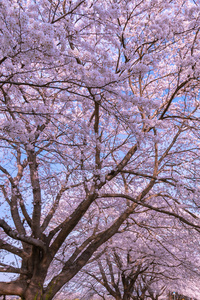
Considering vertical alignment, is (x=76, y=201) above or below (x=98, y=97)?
above

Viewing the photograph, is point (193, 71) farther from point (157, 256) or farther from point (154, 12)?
point (157, 256)

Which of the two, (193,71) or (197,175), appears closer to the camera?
(193,71)

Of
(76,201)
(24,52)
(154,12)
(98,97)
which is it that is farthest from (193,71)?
(76,201)

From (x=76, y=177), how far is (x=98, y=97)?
2729 millimetres

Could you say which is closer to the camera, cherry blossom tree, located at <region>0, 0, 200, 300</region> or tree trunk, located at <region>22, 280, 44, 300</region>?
cherry blossom tree, located at <region>0, 0, 200, 300</region>

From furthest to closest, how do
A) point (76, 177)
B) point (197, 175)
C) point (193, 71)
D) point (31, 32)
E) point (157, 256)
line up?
point (157, 256)
point (197, 175)
point (76, 177)
point (193, 71)
point (31, 32)

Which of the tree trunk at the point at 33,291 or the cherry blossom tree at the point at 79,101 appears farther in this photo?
the tree trunk at the point at 33,291

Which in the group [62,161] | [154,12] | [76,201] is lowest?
[62,161]

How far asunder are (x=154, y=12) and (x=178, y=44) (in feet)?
4.67

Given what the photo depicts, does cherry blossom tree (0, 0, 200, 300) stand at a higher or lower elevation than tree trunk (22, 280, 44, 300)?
higher

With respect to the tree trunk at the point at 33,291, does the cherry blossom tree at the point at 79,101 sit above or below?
above

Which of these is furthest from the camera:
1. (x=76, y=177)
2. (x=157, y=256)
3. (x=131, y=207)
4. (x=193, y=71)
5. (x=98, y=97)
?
(x=157, y=256)

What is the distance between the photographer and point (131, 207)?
7195mm

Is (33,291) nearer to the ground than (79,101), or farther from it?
nearer to the ground
